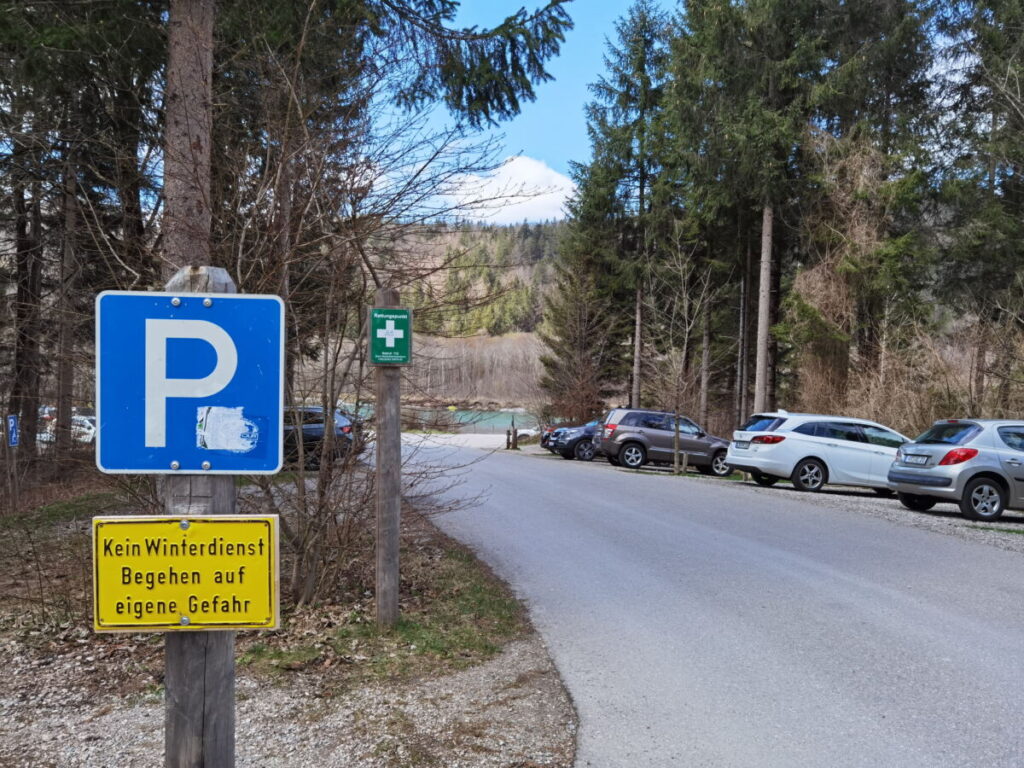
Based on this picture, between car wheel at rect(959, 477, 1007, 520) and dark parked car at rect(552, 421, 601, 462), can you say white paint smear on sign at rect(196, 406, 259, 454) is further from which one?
dark parked car at rect(552, 421, 601, 462)

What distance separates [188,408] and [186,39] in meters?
4.94

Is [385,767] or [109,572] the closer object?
[109,572]

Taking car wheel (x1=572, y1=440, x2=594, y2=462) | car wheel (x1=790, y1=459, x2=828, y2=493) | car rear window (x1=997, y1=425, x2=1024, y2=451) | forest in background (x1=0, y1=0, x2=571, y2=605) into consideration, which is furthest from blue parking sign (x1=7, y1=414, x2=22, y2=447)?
car rear window (x1=997, y1=425, x2=1024, y2=451)

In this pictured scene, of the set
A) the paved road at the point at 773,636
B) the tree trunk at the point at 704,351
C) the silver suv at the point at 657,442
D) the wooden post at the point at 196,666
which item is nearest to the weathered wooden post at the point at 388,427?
the paved road at the point at 773,636

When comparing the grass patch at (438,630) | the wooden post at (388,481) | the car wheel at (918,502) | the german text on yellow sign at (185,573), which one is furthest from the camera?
the car wheel at (918,502)

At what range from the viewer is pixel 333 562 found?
6.66 meters

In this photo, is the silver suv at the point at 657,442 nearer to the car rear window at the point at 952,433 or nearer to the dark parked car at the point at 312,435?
the car rear window at the point at 952,433

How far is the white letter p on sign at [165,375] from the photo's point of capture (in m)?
2.23

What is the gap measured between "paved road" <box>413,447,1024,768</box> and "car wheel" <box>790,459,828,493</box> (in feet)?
16.5

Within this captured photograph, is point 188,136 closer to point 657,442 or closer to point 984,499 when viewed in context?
point 984,499

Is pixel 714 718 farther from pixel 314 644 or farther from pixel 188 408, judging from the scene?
pixel 188 408

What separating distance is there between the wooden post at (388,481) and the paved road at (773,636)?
1227mm

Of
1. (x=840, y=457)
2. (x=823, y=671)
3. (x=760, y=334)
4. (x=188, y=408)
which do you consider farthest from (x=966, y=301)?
(x=188, y=408)

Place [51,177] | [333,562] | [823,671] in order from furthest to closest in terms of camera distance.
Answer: [51,177], [333,562], [823,671]
